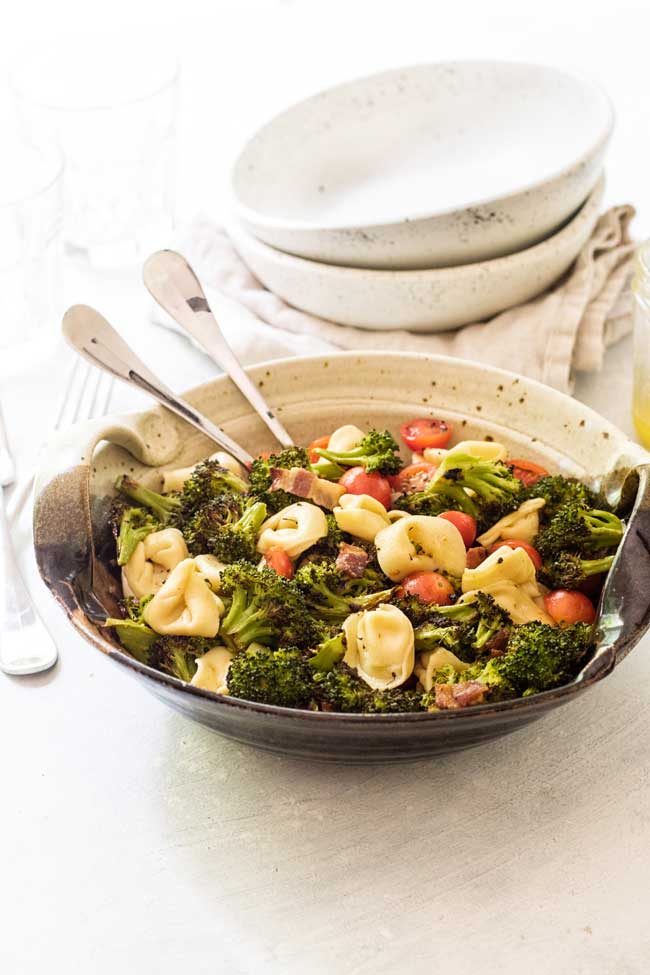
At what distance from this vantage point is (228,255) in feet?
8.64

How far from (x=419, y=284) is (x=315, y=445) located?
20.6 inches

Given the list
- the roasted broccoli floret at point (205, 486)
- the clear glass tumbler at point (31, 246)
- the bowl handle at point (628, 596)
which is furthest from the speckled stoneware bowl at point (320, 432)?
the clear glass tumbler at point (31, 246)

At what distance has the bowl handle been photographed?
4.55ft

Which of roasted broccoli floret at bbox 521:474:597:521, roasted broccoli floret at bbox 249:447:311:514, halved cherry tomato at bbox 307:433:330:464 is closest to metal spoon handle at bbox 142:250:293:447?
halved cherry tomato at bbox 307:433:330:464

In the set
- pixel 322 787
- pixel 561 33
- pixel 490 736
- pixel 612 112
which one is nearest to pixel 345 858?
pixel 322 787

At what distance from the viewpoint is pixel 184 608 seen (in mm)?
1595

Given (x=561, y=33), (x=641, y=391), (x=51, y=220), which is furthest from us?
(x=561, y=33)

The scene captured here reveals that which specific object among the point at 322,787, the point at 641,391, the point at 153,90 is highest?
the point at 153,90

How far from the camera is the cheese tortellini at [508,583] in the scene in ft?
5.22

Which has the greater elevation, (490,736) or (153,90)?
(153,90)

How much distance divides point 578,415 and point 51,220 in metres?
1.22

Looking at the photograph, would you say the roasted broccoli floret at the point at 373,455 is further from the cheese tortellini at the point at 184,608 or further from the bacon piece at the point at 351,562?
the cheese tortellini at the point at 184,608

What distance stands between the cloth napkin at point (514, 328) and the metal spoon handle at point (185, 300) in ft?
0.88

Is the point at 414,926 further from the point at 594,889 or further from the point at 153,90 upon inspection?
the point at 153,90
